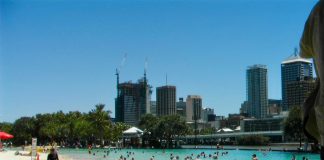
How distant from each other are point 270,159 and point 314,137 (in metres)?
61.3

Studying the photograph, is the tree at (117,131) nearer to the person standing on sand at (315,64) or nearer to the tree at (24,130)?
the tree at (24,130)

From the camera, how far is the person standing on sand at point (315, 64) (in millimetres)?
1897

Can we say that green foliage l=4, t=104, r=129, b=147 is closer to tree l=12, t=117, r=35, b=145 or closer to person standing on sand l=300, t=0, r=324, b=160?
tree l=12, t=117, r=35, b=145

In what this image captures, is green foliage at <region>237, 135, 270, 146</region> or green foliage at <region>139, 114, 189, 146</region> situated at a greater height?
green foliage at <region>139, 114, 189, 146</region>

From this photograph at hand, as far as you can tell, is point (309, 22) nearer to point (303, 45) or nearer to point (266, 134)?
point (303, 45)

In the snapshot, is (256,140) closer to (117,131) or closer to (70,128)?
(117,131)

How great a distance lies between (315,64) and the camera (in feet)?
6.65

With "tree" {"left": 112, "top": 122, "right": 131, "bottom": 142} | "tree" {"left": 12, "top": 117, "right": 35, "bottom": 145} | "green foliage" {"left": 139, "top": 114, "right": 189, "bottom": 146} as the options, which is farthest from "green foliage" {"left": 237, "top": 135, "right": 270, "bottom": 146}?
"tree" {"left": 12, "top": 117, "right": 35, "bottom": 145}

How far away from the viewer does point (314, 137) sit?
2096mm

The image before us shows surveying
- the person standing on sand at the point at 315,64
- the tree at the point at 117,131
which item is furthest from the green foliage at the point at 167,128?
the person standing on sand at the point at 315,64

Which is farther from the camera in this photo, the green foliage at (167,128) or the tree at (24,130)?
the tree at (24,130)

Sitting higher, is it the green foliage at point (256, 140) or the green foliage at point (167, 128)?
the green foliage at point (167, 128)

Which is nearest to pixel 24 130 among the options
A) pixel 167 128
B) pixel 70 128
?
pixel 70 128

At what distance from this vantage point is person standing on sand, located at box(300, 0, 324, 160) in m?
1.90
